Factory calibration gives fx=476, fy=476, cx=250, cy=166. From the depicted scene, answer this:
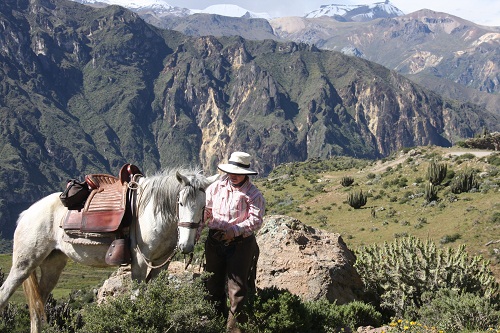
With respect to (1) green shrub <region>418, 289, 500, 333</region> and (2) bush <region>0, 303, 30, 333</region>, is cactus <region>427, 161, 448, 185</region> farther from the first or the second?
(2) bush <region>0, 303, 30, 333</region>

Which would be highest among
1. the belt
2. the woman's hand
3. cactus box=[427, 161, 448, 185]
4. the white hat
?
the white hat

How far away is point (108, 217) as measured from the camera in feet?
19.2

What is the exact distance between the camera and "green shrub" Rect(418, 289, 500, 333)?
21.9 feet

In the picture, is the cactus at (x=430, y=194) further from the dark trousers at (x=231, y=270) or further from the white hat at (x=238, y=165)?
the white hat at (x=238, y=165)

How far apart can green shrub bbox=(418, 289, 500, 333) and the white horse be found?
383 cm

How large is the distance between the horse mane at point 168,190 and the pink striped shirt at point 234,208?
30cm

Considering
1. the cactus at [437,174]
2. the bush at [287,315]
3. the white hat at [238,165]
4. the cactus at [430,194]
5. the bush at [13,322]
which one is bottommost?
the cactus at [430,194]

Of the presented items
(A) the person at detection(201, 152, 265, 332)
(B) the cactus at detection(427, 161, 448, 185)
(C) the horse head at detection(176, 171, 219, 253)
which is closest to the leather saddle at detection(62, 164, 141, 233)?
(C) the horse head at detection(176, 171, 219, 253)

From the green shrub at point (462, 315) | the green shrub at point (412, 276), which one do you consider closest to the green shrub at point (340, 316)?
the green shrub at point (412, 276)

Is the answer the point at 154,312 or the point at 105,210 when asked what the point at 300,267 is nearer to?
the point at 105,210

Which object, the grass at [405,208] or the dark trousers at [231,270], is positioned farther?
the grass at [405,208]

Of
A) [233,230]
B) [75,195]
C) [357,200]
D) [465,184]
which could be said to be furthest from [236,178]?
[357,200]

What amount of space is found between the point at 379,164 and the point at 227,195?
4692 centimetres

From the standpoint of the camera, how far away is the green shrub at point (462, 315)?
21.9 feet
